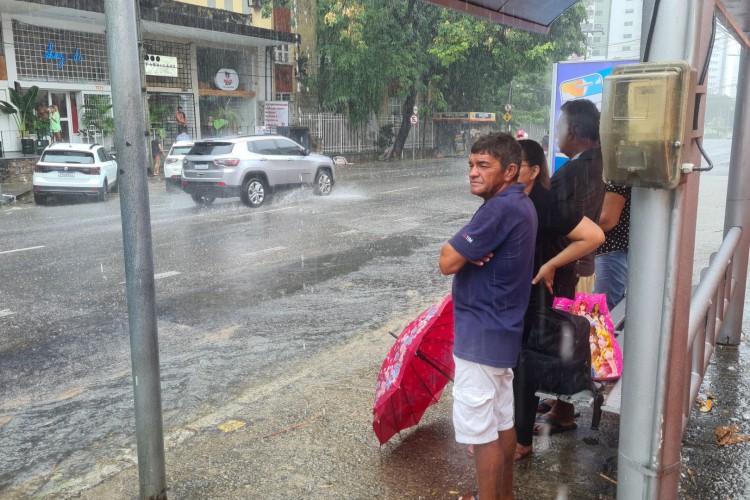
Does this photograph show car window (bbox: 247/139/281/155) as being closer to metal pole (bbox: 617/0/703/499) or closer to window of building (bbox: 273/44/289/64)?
metal pole (bbox: 617/0/703/499)

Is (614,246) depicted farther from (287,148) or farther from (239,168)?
(287,148)

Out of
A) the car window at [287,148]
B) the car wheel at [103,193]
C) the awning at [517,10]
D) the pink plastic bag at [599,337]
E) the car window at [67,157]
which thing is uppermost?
the awning at [517,10]

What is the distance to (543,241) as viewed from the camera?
3.59m

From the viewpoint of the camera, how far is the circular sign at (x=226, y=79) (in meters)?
29.2

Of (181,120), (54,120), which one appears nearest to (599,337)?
(54,120)

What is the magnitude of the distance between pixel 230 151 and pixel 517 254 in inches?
527

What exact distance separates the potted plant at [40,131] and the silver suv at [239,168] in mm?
7984

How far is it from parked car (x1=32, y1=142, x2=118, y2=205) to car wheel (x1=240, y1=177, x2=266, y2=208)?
10.7 feet

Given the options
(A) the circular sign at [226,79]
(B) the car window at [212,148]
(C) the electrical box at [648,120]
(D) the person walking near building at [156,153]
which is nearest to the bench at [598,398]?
(C) the electrical box at [648,120]

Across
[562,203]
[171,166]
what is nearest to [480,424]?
[562,203]

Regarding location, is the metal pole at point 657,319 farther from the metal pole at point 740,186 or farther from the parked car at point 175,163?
the parked car at point 175,163

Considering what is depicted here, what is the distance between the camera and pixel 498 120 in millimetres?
41969

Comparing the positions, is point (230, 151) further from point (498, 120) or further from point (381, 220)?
point (498, 120)

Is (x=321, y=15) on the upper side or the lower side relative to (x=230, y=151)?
upper
